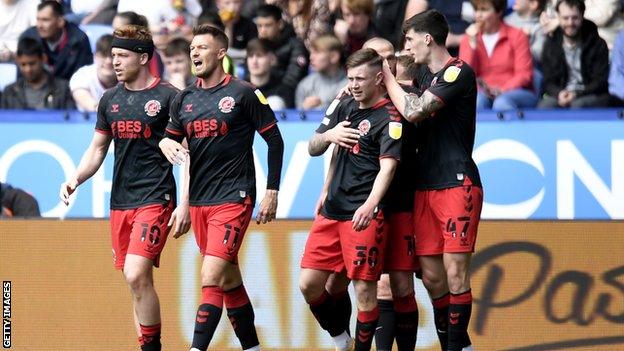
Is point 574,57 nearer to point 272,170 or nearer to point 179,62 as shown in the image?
point 179,62

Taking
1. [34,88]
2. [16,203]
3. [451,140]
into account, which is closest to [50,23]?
[34,88]

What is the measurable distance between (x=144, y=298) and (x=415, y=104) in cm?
230

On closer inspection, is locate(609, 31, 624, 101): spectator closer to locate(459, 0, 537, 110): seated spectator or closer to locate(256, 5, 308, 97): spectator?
locate(459, 0, 537, 110): seated spectator

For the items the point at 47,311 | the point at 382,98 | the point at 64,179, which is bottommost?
the point at 47,311

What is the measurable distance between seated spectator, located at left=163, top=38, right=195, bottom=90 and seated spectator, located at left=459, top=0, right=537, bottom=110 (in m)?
2.51

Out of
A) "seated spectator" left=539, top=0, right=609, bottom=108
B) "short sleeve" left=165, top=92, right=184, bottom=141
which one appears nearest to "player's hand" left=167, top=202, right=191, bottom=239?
"short sleeve" left=165, top=92, right=184, bottom=141

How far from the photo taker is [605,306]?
10656mm

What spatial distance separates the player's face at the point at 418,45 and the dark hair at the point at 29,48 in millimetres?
5412

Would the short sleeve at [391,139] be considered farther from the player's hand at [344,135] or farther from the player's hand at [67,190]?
the player's hand at [67,190]

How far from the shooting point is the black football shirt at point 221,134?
9438 mm

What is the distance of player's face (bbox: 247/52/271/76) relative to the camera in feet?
43.8

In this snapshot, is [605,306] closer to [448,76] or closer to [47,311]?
[448,76]

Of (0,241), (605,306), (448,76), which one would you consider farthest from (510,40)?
(0,241)

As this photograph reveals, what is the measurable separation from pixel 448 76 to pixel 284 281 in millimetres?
2759
